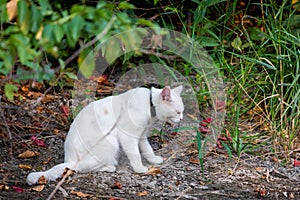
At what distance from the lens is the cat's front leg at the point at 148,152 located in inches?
136

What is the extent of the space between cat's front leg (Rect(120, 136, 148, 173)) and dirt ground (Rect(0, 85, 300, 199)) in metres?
0.05

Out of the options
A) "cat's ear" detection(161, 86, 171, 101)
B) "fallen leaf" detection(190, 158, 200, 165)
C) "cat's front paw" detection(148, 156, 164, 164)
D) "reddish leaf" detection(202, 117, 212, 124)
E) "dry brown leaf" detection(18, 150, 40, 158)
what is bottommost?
"fallen leaf" detection(190, 158, 200, 165)

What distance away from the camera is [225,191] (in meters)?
3.06

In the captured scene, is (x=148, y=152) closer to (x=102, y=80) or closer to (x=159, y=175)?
(x=159, y=175)

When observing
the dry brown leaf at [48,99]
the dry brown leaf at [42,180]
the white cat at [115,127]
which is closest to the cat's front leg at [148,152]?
the white cat at [115,127]

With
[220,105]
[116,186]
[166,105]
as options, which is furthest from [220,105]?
[116,186]

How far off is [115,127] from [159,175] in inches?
15.1

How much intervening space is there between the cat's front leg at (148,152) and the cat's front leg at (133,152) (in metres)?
0.16

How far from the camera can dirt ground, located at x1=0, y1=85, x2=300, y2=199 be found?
2988mm

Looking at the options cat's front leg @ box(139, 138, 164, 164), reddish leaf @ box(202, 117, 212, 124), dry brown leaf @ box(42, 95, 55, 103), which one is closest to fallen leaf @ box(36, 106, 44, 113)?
dry brown leaf @ box(42, 95, 55, 103)

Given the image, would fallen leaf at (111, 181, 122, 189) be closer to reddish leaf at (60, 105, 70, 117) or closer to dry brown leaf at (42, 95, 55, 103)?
reddish leaf at (60, 105, 70, 117)

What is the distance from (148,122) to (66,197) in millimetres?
694

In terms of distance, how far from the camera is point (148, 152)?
3.46 m

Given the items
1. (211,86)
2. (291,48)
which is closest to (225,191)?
(211,86)
